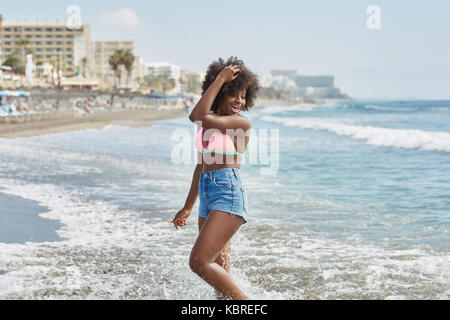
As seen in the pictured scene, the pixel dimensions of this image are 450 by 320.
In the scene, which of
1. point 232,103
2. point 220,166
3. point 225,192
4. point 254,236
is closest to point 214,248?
point 225,192

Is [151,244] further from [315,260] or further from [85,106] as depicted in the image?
[85,106]

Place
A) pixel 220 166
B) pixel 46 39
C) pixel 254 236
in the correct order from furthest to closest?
pixel 46 39 < pixel 254 236 < pixel 220 166

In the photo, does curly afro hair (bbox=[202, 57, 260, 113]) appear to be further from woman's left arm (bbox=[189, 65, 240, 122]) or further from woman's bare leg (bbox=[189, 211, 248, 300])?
woman's bare leg (bbox=[189, 211, 248, 300])

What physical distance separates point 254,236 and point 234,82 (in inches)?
125

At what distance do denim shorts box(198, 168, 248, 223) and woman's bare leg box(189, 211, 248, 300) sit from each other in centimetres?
4

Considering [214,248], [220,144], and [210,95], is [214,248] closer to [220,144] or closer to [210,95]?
[220,144]

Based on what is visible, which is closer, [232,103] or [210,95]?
[210,95]

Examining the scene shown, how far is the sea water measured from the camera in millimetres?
4312

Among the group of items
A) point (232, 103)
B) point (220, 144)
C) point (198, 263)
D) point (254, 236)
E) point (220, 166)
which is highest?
point (232, 103)

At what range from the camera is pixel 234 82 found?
335 centimetres

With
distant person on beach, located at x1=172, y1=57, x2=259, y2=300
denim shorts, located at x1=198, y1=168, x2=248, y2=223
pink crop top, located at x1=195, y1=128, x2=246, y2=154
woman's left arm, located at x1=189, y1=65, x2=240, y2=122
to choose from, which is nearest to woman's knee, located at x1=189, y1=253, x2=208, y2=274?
distant person on beach, located at x1=172, y1=57, x2=259, y2=300

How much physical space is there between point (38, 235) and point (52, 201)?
223 cm

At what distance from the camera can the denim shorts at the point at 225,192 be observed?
3.25 m

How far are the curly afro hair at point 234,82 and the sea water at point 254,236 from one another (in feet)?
5.16
